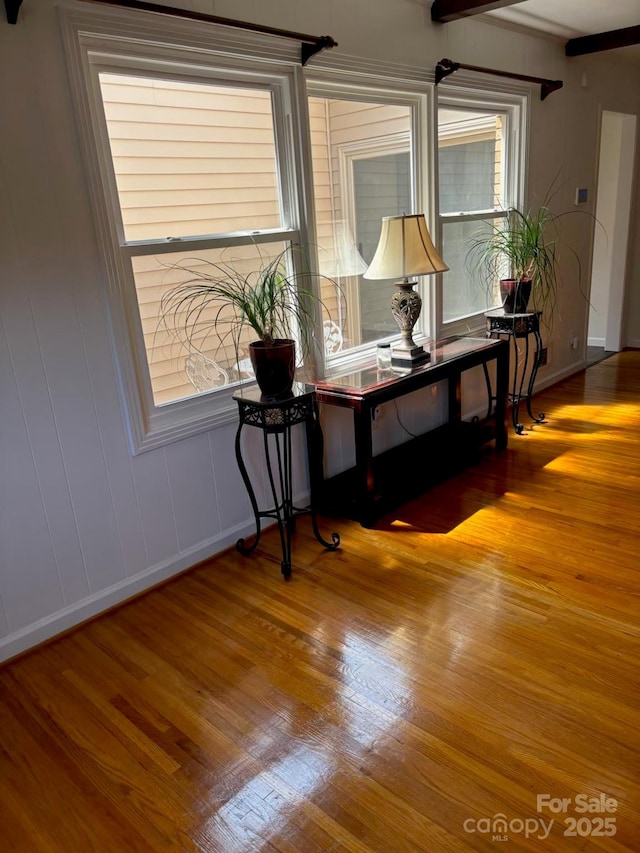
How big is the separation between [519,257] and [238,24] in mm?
2398

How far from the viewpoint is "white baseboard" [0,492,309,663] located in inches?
91.0

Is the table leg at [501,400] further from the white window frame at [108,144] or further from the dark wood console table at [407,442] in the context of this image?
the white window frame at [108,144]

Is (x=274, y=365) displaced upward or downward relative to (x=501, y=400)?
upward

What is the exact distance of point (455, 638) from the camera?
2232 mm

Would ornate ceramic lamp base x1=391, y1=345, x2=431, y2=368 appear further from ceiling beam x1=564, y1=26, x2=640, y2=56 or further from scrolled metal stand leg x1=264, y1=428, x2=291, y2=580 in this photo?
ceiling beam x1=564, y1=26, x2=640, y2=56

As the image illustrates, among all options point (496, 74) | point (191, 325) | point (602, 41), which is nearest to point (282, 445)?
point (191, 325)

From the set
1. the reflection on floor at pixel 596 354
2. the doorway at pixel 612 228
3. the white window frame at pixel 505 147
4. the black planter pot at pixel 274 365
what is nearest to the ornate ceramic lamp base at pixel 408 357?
the white window frame at pixel 505 147

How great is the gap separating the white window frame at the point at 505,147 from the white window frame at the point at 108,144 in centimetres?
126

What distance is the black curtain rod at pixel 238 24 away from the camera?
2137 millimetres

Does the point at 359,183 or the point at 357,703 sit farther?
the point at 359,183

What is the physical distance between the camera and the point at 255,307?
2.56 meters

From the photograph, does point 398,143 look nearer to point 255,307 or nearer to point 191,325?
point 255,307

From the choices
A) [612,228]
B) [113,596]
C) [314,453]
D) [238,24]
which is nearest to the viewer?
[238,24]

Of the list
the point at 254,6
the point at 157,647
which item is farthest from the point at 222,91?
the point at 157,647
